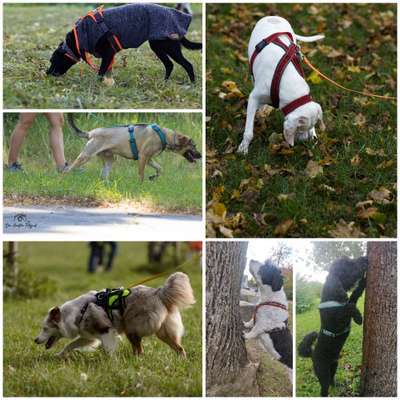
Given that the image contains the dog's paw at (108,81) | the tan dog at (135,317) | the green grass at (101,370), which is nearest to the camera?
the green grass at (101,370)

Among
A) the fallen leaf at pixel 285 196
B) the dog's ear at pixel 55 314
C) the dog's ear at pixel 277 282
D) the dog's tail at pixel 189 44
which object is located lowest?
the dog's ear at pixel 55 314

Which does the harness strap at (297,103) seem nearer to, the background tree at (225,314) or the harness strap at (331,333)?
the background tree at (225,314)

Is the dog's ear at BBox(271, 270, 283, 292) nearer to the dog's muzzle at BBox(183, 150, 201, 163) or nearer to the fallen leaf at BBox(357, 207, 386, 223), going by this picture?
the fallen leaf at BBox(357, 207, 386, 223)

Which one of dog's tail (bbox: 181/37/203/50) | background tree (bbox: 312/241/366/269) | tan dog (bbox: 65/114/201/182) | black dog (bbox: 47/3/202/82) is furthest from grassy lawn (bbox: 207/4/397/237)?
black dog (bbox: 47/3/202/82)

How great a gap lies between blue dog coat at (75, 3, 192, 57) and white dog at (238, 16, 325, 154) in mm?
783

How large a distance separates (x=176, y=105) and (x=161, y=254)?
5189 millimetres

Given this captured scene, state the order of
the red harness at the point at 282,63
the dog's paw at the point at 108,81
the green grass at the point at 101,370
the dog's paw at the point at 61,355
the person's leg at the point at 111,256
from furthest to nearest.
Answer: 1. the person's leg at the point at 111,256
2. the dog's paw at the point at 108,81
3. the red harness at the point at 282,63
4. the dog's paw at the point at 61,355
5. the green grass at the point at 101,370

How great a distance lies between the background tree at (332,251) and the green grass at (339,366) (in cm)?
32

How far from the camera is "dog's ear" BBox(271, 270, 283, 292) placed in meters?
5.55

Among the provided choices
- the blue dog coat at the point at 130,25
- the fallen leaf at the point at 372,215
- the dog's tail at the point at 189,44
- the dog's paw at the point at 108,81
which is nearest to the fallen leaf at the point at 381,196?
the fallen leaf at the point at 372,215

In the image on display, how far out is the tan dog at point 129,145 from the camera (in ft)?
19.8

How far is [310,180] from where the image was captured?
6082 millimetres

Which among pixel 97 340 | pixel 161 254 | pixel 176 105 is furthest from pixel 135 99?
pixel 161 254

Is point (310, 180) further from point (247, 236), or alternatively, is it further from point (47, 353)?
point (47, 353)
